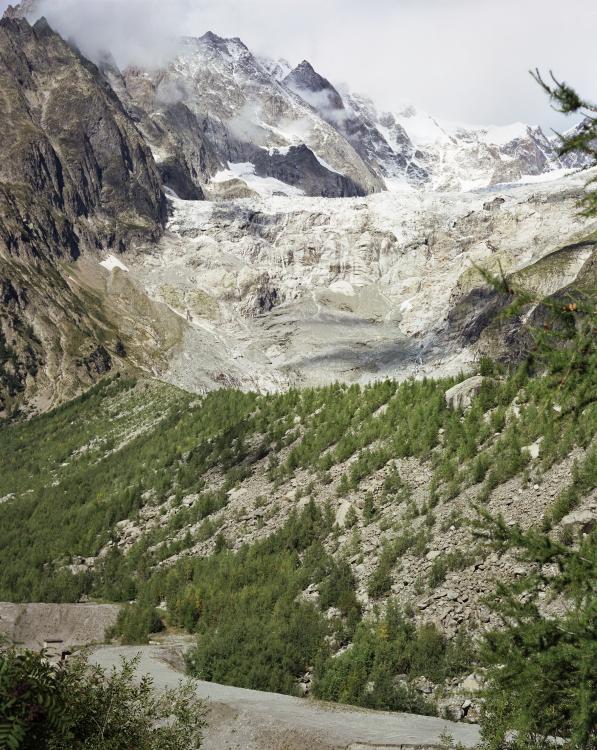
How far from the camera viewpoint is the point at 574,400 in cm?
823

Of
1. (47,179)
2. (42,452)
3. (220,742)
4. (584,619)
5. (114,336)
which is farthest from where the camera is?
(47,179)

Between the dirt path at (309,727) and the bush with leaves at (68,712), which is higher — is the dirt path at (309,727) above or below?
below

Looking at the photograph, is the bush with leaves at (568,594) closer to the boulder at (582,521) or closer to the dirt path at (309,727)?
the dirt path at (309,727)

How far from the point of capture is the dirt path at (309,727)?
12.3 meters

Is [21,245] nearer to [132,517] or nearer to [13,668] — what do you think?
[132,517]

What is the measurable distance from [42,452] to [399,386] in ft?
140

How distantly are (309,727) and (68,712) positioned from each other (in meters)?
7.68

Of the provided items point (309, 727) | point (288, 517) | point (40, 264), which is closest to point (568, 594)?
point (309, 727)

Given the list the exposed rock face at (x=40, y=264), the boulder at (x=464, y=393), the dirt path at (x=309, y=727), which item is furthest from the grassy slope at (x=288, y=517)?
the exposed rock face at (x=40, y=264)

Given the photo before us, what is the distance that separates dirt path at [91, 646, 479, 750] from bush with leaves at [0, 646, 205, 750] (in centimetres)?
391

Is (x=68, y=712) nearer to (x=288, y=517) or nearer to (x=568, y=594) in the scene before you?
(x=568, y=594)

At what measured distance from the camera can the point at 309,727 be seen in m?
13.0

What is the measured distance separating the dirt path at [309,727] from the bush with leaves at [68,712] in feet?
12.8

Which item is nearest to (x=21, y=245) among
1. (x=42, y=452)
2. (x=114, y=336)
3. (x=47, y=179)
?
(x=114, y=336)
